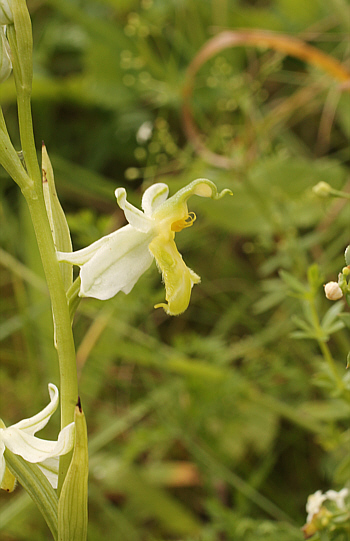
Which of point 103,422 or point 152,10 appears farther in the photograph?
point 152,10

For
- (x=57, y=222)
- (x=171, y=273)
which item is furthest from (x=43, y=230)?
(x=171, y=273)

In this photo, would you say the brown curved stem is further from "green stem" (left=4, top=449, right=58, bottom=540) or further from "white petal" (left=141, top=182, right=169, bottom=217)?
"green stem" (left=4, top=449, right=58, bottom=540)

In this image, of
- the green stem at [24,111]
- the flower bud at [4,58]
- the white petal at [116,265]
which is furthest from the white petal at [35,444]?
the flower bud at [4,58]

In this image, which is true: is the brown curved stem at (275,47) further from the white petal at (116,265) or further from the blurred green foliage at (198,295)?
the white petal at (116,265)

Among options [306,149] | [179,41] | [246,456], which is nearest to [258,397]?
[246,456]

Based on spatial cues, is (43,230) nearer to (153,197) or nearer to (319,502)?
(153,197)

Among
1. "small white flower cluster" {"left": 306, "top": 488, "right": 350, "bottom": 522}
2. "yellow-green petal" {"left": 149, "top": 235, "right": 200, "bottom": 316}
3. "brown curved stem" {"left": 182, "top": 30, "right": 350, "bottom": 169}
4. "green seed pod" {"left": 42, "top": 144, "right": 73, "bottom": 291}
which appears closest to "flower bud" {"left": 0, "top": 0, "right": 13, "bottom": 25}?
"green seed pod" {"left": 42, "top": 144, "right": 73, "bottom": 291}

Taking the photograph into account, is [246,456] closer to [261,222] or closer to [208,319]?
[208,319]
